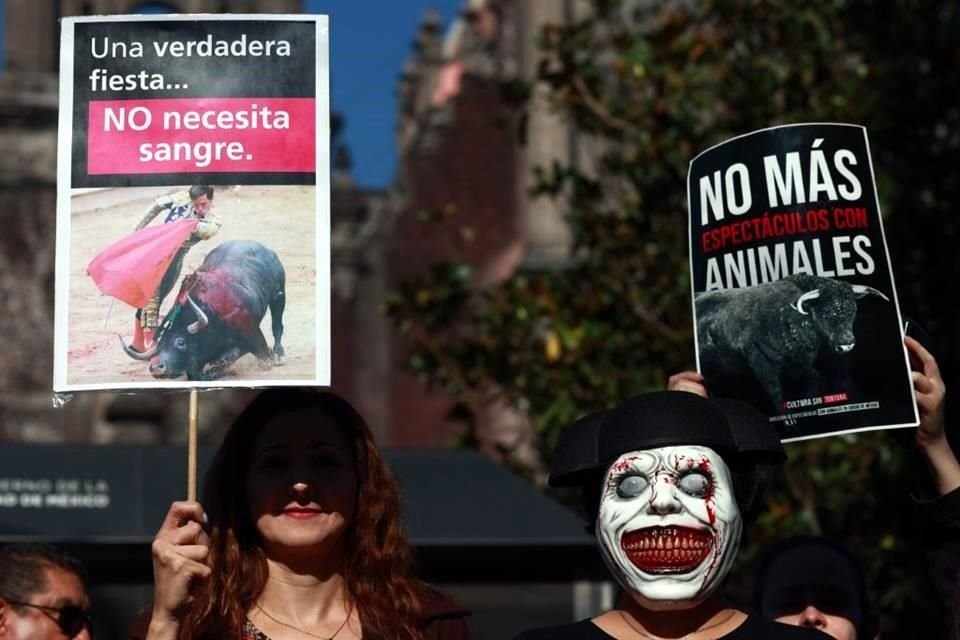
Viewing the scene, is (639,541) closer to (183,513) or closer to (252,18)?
(183,513)

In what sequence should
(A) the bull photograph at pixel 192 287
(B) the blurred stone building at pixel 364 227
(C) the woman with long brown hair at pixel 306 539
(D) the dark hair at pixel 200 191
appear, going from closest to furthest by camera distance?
(C) the woman with long brown hair at pixel 306 539, (A) the bull photograph at pixel 192 287, (D) the dark hair at pixel 200 191, (B) the blurred stone building at pixel 364 227

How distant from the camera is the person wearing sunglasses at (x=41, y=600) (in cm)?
543

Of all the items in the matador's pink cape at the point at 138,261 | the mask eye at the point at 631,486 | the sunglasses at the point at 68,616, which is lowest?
the sunglasses at the point at 68,616

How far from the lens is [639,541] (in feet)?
13.9

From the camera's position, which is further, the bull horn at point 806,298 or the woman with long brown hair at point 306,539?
the bull horn at point 806,298

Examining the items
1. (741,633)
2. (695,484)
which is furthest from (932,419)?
(741,633)

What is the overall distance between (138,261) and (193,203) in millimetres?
189

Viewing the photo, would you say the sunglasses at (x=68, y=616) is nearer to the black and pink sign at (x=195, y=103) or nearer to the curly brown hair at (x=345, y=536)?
the curly brown hair at (x=345, y=536)

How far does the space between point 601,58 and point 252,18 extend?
24.4 m

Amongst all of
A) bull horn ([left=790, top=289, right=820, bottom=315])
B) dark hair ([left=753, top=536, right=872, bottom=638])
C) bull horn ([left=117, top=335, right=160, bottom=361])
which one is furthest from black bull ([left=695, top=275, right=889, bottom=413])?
bull horn ([left=117, top=335, right=160, bottom=361])

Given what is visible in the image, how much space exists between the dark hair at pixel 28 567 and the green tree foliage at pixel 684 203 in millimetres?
5849

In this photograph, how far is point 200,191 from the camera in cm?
491

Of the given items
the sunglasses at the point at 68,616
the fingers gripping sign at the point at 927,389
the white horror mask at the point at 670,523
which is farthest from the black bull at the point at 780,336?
the sunglasses at the point at 68,616

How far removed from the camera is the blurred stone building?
117 feet
